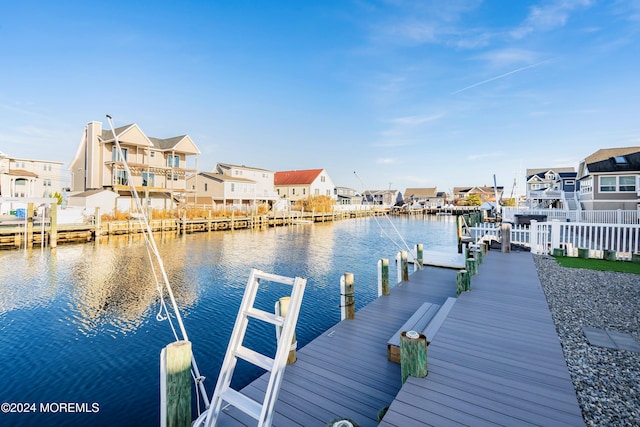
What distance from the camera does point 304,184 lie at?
6762 centimetres

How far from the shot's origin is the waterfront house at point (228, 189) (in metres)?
46.8

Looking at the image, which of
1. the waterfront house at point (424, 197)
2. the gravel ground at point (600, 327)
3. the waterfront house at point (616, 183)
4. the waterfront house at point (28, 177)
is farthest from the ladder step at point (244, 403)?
the waterfront house at point (424, 197)

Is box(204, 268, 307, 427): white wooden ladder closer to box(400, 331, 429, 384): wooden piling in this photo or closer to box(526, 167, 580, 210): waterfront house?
box(400, 331, 429, 384): wooden piling

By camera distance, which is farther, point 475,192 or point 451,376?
point 475,192

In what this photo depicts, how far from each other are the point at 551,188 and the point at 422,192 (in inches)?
2659

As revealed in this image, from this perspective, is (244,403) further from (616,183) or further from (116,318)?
(616,183)

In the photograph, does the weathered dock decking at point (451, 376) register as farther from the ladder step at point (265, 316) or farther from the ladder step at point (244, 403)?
the ladder step at point (265, 316)

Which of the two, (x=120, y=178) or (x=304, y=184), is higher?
(x=304, y=184)

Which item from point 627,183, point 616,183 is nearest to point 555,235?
point 616,183

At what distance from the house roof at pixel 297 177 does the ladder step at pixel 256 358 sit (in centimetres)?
6402

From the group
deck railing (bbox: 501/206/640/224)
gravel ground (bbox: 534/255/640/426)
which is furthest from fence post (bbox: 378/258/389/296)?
deck railing (bbox: 501/206/640/224)

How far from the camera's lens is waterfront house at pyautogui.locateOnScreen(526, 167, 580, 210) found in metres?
35.2

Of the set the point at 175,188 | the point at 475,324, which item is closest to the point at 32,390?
the point at 475,324

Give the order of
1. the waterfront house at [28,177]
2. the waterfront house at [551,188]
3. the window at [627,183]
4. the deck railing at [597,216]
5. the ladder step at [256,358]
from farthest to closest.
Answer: the waterfront house at [28,177] → the waterfront house at [551,188] → the window at [627,183] → the deck railing at [597,216] → the ladder step at [256,358]
